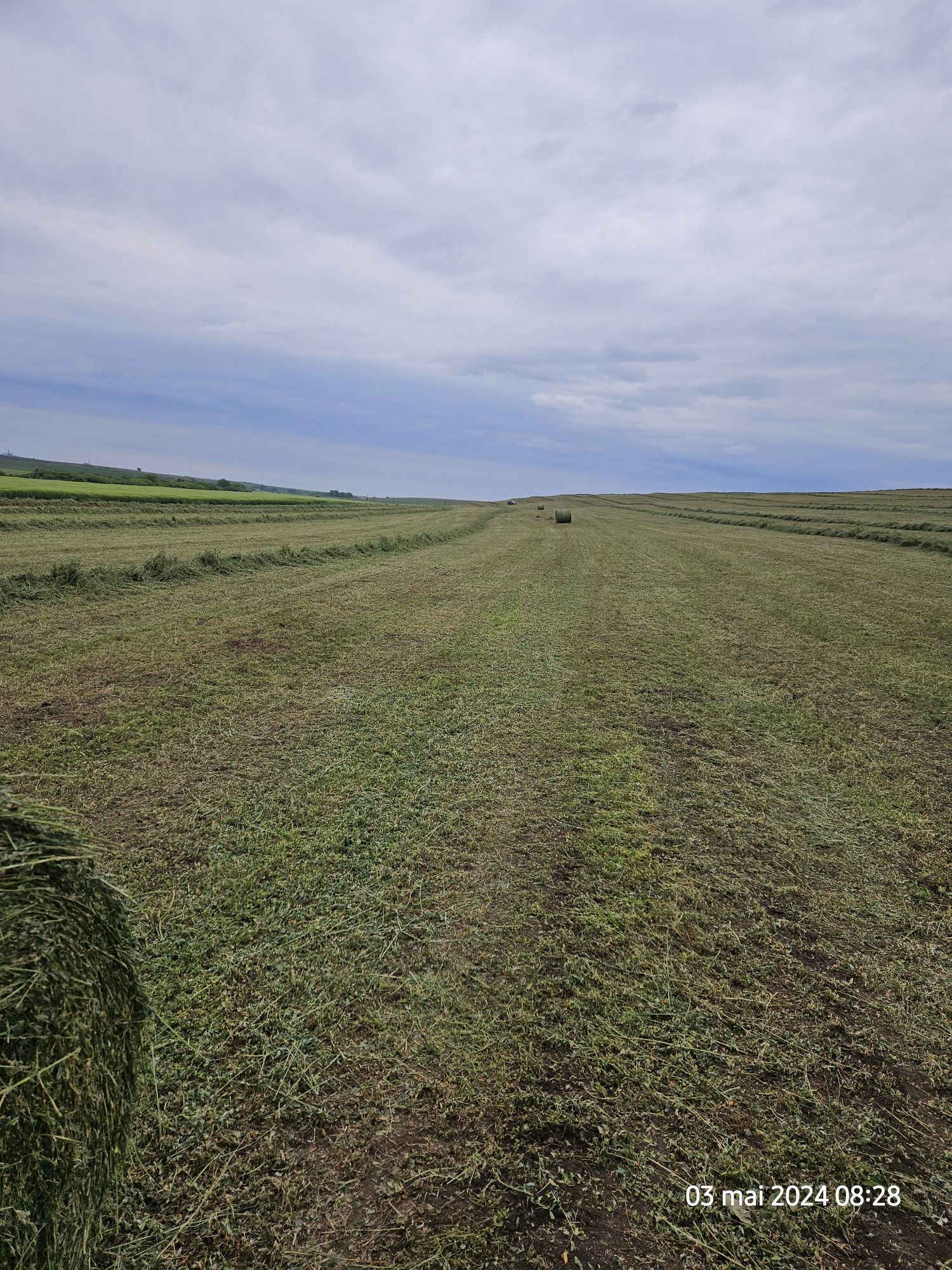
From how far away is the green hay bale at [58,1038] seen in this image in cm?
178

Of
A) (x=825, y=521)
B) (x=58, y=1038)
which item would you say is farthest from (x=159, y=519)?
(x=825, y=521)

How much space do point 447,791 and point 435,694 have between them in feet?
7.73

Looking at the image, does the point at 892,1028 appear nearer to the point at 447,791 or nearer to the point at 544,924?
the point at 544,924

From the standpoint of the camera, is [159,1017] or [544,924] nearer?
[159,1017]

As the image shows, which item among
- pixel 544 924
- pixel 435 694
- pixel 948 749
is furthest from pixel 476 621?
pixel 544 924

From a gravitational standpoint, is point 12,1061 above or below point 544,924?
above

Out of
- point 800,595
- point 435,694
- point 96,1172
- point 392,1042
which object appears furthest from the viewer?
point 800,595

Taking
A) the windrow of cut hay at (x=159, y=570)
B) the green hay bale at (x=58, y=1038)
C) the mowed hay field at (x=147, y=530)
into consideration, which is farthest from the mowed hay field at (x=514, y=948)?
the mowed hay field at (x=147, y=530)

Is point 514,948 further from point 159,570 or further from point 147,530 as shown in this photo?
point 147,530

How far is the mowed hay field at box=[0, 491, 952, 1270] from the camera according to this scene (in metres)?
2.09

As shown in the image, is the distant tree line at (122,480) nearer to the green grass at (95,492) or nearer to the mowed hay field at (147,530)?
the green grass at (95,492)

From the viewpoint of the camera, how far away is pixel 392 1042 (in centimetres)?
269

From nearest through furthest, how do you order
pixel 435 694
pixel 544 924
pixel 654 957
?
pixel 654 957
pixel 544 924
pixel 435 694

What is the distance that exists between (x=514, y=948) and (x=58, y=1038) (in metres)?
2.15
